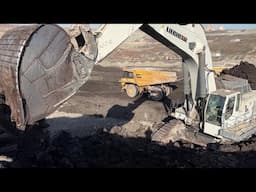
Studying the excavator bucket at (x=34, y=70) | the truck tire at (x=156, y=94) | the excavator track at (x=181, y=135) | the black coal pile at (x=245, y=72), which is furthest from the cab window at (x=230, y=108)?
the truck tire at (x=156, y=94)

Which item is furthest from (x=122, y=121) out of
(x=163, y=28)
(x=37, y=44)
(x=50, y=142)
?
(x=37, y=44)

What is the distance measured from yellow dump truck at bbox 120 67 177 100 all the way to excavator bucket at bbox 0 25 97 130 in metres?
13.4

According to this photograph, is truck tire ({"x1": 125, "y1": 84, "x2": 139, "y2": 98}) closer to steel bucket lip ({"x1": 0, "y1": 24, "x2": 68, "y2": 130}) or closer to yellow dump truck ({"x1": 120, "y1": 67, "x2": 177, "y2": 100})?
yellow dump truck ({"x1": 120, "y1": 67, "x2": 177, "y2": 100})

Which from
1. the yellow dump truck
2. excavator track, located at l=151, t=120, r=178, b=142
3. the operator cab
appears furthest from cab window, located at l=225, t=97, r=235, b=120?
the yellow dump truck

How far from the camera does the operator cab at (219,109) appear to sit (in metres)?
10.4

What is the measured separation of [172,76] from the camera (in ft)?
64.3

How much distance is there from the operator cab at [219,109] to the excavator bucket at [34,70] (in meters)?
5.54

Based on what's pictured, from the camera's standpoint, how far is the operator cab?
34.1 feet

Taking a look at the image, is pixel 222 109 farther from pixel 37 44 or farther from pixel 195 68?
pixel 37 44

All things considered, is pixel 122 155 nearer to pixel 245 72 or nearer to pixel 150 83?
pixel 245 72

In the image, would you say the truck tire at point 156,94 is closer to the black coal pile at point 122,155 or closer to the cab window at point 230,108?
the black coal pile at point 122,155

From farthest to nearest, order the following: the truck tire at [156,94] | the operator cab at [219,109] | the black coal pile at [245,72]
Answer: the truck tire at [156,94] → the black coal pile at [245,72] → the operator cab at [219,109]

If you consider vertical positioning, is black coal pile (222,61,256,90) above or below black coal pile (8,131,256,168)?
above
